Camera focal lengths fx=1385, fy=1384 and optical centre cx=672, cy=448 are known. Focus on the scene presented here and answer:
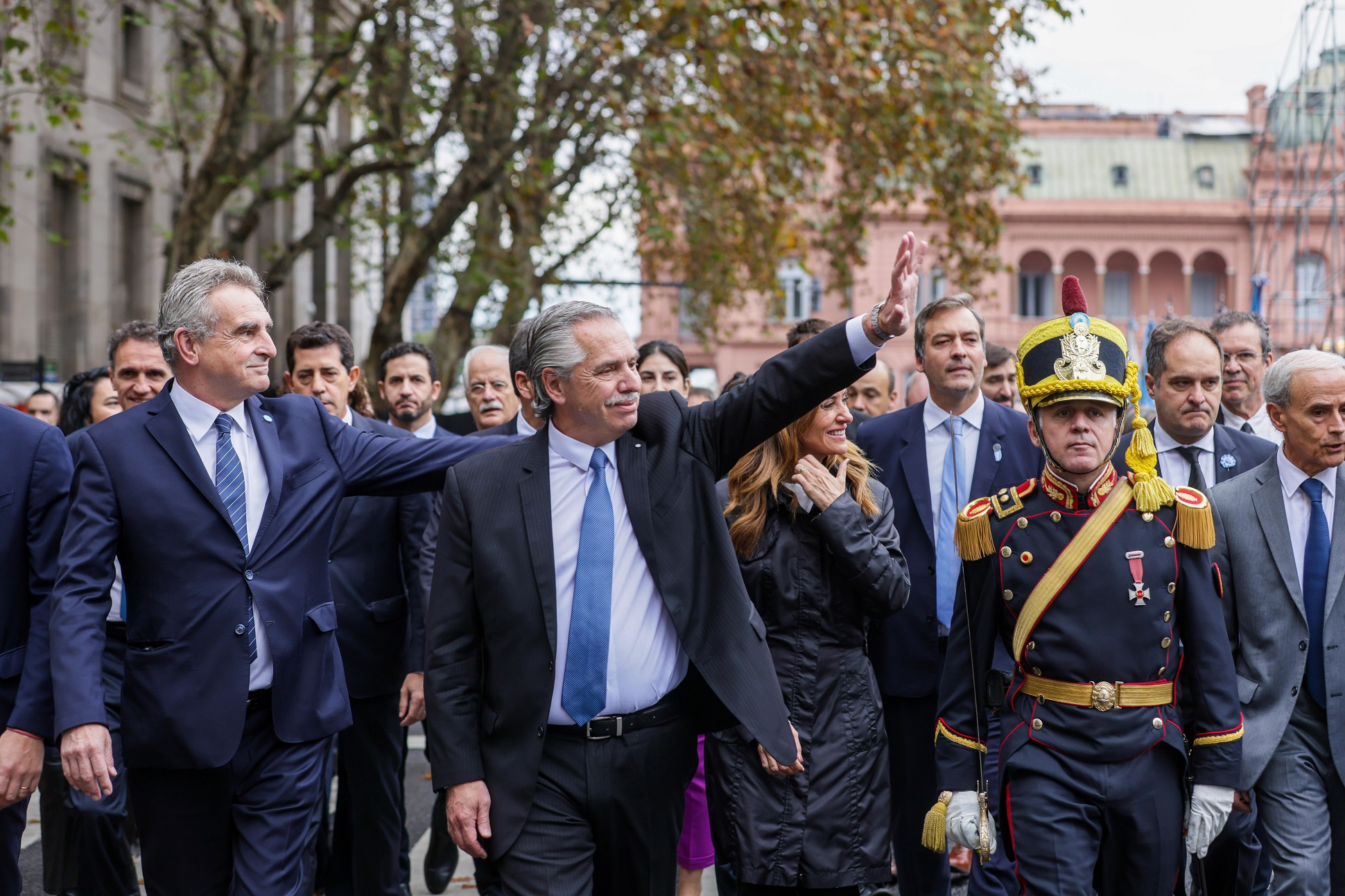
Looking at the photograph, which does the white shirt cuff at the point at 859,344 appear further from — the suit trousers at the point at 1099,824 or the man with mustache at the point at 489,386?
the man with mustache at the point at 489,386

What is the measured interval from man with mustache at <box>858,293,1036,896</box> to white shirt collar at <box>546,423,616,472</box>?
189cm

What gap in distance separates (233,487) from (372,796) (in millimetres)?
2191

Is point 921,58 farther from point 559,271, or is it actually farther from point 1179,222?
point 1179,222

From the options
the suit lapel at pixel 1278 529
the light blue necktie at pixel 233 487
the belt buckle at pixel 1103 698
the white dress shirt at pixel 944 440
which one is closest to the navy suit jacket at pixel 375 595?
the light blue necktie at pixel 233 487

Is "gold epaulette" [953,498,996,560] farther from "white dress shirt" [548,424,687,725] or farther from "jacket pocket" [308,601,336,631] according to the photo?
"jacket pocket" [308,601,336,631]

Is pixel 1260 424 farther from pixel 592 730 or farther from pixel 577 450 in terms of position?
pixel 592 730

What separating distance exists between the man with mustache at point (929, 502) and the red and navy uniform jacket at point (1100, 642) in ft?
3.94

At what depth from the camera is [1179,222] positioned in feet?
176

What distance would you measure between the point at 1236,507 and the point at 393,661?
345 cm

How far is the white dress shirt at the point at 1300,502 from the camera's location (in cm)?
489

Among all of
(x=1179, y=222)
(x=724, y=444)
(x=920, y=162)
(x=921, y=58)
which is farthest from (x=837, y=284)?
(x=1179, y=222)

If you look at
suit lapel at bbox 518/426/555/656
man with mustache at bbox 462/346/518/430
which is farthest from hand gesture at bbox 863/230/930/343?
man with mustache at bbox 462/346/518/430

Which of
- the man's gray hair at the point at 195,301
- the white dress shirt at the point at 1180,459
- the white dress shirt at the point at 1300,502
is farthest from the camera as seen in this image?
the white dress shirt at the point at 1180,459

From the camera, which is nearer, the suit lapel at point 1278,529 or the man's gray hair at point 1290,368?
the suit lapel at point 1278,529
